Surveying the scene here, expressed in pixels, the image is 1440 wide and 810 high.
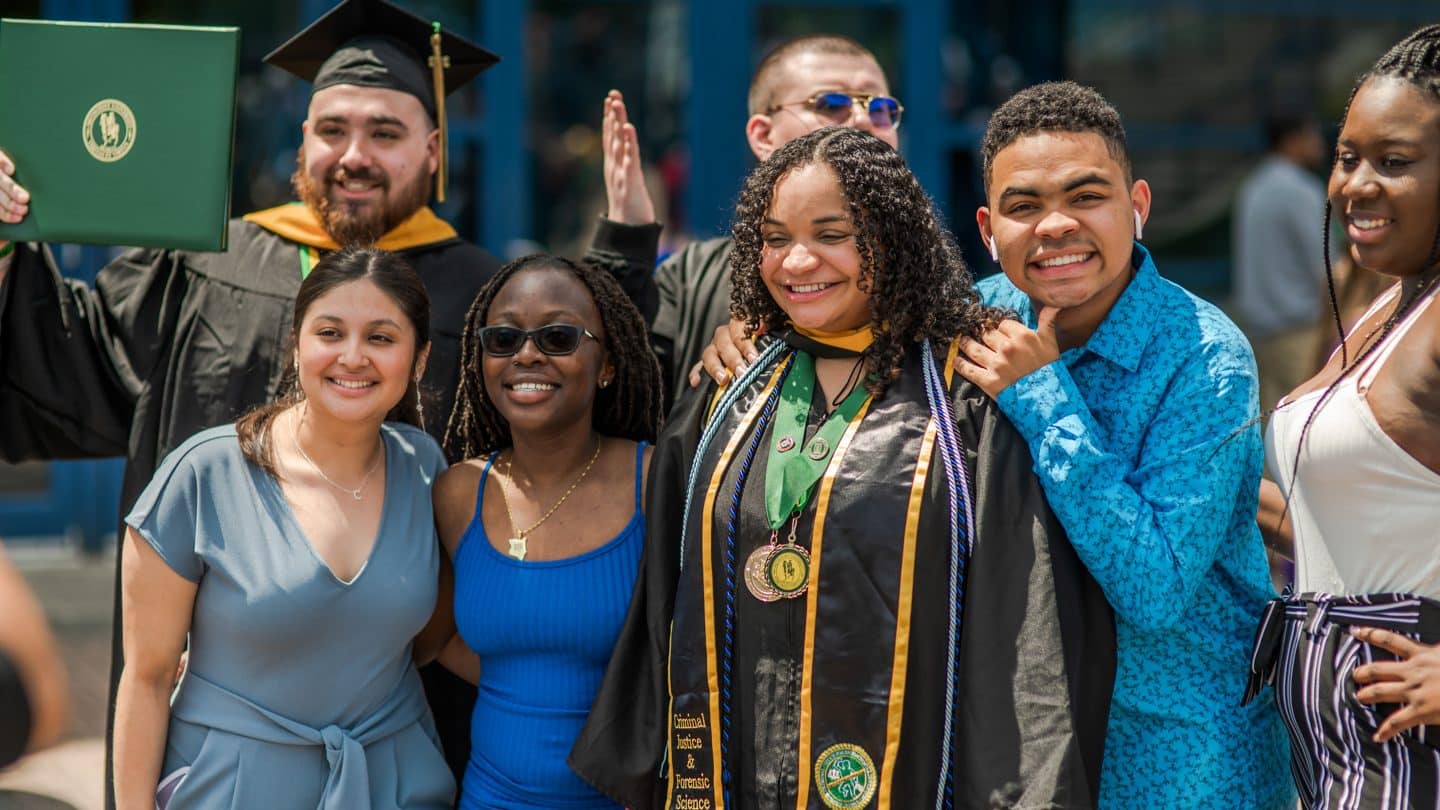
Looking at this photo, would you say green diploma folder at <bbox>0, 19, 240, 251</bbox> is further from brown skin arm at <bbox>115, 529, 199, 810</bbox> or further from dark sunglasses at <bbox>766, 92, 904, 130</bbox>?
dark sunglasses at <bbox>766, 92, 904, 130</bbox>

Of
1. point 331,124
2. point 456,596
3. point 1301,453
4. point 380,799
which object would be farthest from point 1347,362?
point 331,124

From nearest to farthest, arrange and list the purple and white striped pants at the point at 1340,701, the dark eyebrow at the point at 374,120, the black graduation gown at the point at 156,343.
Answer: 1. the purple and white striped pants at the point at 1340,701
2. the black graduation gown at the point at 156,343
3. the dark eyebrow at the point at 374,120

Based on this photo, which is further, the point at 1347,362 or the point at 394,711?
the point at 394,711

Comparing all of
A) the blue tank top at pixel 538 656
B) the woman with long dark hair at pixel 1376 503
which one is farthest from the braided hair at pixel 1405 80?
the blue tank top at pixel 538 656

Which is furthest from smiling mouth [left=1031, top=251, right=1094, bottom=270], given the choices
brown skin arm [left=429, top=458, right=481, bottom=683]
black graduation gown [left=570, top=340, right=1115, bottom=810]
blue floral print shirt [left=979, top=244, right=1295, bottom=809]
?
brown skin arm [left=429, top=458, right=481, bottom=683]

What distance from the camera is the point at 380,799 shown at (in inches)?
121

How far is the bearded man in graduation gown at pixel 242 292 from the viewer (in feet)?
12.5

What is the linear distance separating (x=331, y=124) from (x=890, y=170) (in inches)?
66.2

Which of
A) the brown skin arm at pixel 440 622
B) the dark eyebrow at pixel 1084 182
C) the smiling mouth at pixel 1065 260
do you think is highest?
the dark eyebrow at pixel 1084 182

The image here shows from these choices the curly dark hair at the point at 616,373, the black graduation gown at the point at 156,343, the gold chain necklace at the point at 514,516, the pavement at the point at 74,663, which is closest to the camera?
the gold chain necklace at the point at 514,516

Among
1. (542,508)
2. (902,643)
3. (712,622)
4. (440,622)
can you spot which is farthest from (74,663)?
(902,643)

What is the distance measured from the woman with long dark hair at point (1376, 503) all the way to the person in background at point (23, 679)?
2.04 meters

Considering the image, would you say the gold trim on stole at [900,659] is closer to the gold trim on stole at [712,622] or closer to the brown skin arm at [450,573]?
the gold trim on stole at [712,622]

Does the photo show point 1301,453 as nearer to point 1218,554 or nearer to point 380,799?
→ point 1218,554
